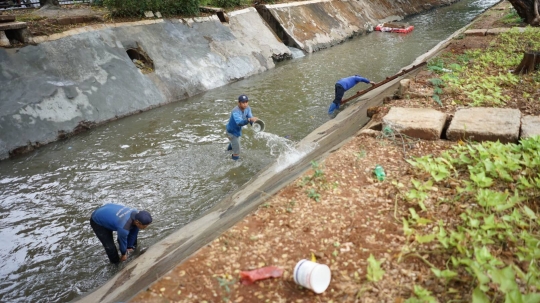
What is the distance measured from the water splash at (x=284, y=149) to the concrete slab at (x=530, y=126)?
3561 millimetres

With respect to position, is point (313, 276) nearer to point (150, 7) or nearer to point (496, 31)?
point (150, 7)

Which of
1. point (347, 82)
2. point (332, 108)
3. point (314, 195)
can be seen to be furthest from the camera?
point (332, 108)

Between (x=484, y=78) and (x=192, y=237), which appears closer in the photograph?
(x=192, y=237)

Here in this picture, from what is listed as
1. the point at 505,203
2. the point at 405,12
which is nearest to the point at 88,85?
the point at 505,203

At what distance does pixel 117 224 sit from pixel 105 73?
6.73 metres

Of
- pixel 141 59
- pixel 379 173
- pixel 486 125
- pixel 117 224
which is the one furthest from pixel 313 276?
pixel 141 59

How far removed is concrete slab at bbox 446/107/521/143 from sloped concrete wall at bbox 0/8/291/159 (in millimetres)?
8144

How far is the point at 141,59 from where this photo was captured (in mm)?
11750

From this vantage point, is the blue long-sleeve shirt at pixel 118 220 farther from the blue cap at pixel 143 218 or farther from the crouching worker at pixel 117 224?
the blue cap at pixel 143 218

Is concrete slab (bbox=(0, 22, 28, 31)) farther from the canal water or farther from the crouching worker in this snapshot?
the crouching worker

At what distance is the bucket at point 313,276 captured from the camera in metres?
3.01

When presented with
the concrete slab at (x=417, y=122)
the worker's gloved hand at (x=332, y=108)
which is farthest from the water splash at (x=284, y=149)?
the worker's gloved hand at (x=332, y=108)

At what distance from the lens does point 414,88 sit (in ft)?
25.4

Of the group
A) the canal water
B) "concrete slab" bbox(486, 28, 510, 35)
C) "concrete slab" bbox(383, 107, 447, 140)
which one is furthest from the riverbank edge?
"concrete slab" bbox(486, 28, 510, 35)
